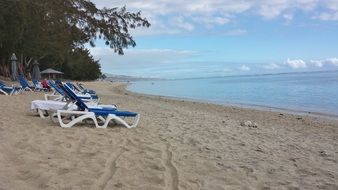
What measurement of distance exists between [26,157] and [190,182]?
86.8 inches

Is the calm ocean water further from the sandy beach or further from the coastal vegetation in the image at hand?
the sandy beach

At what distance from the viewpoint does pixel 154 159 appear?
6.04 m

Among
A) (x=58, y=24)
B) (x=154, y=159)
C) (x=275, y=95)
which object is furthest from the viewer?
(x=275, y=95)

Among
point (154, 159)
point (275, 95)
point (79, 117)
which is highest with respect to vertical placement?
point (275, 95)

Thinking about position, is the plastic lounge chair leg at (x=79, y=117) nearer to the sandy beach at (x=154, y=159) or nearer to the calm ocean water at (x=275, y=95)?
the sandy beach at (x=154, y=159)

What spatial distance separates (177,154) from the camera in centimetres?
651

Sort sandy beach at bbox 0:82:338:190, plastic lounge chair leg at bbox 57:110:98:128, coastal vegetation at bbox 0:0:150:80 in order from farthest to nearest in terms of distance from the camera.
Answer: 1. coastal vegetation at bbox 0:0:150:80
2. plastic lounge chair leg at bbox 57:110:98:128
3. sandy beach at bbox 0:82:338:190

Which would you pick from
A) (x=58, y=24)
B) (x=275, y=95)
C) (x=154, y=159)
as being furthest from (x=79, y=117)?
(x=275, y=95)

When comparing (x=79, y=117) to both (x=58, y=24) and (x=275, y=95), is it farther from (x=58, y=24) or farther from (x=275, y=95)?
(x=275, y=95)

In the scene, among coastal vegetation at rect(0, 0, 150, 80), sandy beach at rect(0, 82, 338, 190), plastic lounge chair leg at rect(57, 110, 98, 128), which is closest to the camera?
sandy beach at rect(0, 82, 338, 190)

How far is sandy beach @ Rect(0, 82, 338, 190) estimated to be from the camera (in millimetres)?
4871

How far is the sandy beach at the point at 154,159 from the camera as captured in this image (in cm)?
487

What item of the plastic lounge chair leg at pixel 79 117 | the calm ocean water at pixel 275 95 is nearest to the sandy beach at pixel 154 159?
the plastic lounge chair leg at pixel 79 117

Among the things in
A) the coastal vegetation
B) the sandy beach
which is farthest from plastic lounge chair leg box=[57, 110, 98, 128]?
the coastal vegetation
